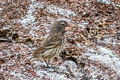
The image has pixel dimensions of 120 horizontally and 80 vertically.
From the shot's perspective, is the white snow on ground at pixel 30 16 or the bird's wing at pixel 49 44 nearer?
the bird's wing at pixel 49 44

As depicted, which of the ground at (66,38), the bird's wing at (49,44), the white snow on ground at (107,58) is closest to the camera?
the bird's wing at (49,44)

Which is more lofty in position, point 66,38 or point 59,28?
point 59,28

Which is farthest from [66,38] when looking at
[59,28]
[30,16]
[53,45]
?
[53,45]

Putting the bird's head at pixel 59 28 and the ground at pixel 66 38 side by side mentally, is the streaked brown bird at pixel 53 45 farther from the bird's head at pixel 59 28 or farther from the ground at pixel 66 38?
the ground at pixel 66 38

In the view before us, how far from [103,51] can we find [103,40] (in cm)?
38

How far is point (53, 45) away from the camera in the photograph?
5465 mm

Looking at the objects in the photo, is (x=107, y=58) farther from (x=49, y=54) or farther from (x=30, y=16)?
(x=30, y=16)

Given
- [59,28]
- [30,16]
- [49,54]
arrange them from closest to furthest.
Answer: [49,54]
[59,28]
[30,16]


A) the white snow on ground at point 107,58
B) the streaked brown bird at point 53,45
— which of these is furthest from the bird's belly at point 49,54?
the white snow on ground at point 107,58

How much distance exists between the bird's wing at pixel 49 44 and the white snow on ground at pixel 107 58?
64cm

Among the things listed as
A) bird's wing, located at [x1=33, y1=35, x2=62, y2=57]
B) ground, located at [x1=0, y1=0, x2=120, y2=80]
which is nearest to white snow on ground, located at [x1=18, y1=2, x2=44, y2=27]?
ground, located at [x1=0, y1=0, x2=120, y2=80]

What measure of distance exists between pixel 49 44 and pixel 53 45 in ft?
0.22

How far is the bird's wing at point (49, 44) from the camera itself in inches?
210

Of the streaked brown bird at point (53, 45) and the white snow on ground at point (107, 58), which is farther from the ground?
the streaked brown bird at point (53, 45)
